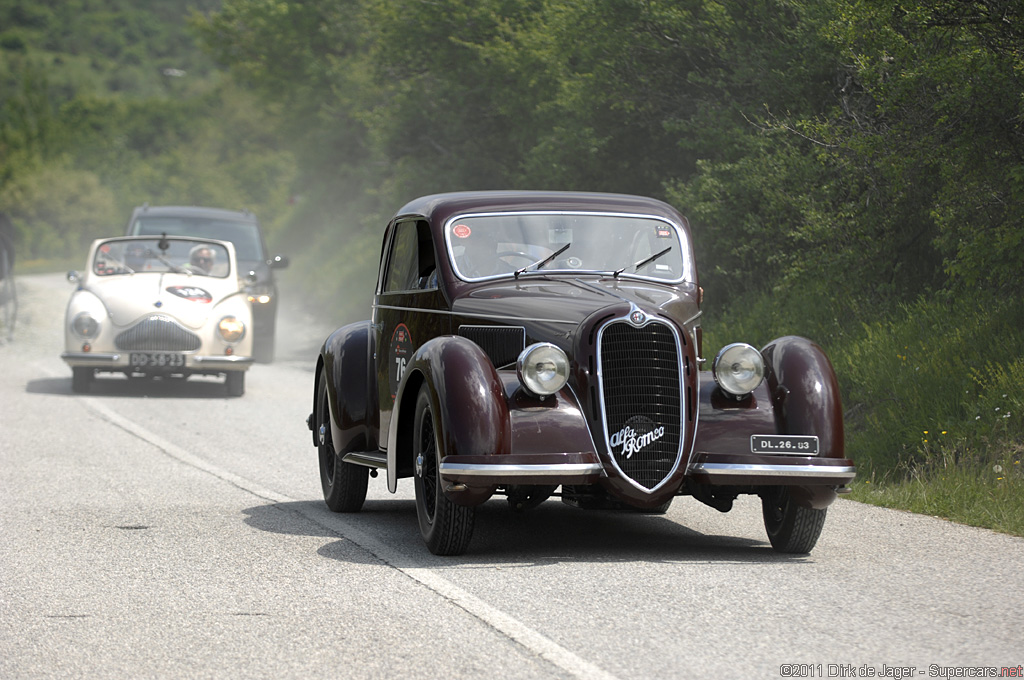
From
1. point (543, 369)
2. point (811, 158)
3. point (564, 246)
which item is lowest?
point (543, 369)

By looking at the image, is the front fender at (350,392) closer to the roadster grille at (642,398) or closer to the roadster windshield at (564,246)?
the roadster windshield at (564,246)

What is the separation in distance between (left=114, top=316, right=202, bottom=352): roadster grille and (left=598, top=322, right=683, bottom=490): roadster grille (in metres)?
11.1

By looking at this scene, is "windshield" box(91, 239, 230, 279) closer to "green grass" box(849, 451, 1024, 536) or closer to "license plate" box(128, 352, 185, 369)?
"license plate" box(128, 352, 185, 369)

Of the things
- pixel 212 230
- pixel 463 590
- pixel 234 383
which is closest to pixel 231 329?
pixel 234 383

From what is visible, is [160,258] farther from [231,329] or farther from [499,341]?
[499,341]

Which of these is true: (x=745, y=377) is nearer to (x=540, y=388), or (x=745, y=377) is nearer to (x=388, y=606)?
Result: (x=540, y=388)

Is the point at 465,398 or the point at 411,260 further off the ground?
the point at 411,260

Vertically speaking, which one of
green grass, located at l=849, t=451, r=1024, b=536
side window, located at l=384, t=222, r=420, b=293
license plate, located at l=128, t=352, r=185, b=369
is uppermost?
A: side window, located at l=384, t=222, r=420, b=293

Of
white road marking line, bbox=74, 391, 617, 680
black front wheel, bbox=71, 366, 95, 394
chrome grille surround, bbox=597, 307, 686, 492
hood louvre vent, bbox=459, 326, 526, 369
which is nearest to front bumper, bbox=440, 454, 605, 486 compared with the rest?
chrome grille surround, bbox=597, 307, 686, 492

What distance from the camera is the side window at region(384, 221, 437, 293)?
8.56m

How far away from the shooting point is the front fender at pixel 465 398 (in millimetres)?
6875

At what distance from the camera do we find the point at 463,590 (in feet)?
21.0

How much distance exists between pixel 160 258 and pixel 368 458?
419 inches

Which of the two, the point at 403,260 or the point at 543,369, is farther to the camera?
the point at 403,260
